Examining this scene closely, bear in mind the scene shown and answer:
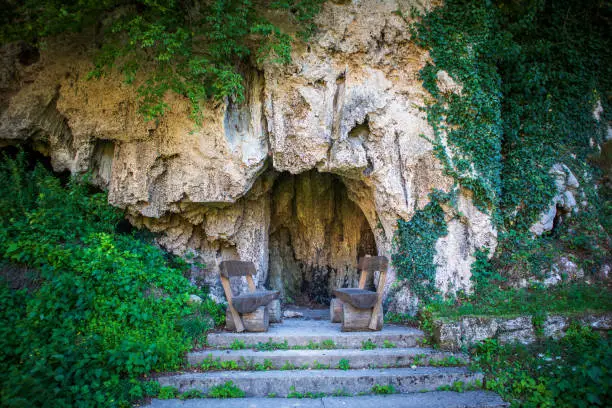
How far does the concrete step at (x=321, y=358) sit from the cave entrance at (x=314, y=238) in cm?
419

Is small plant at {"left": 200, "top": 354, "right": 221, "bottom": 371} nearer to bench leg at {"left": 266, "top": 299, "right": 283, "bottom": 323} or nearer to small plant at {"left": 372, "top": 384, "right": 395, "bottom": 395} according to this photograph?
bench leg at {"left": 266, "top": 299, "right": 283, "bottom": 323}

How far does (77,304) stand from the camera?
4574 millimetres

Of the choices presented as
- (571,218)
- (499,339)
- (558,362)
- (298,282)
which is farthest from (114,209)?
(571,218)

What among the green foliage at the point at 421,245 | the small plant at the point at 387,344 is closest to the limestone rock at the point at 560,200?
the green foliage at the point at 421,245

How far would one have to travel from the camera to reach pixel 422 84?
654 cm

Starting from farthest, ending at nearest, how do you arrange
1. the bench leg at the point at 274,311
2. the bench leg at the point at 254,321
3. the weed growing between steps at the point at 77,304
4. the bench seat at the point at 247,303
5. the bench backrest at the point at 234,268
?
1. the bench leg at the point at 274,311
2. the bench backrest at the point at 234,268
3. the bench leg at the point at 254,321
4. the bench seat at the point at 247,303
5. the weed growing between steps at the point at 77,304

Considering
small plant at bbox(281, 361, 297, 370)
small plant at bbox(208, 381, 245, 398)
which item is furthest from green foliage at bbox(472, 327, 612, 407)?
small plant at bbox(208, 381, 245, 398)

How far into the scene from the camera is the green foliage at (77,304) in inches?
145

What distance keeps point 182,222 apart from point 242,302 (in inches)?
116

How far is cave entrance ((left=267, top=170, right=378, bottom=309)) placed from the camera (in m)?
8.92

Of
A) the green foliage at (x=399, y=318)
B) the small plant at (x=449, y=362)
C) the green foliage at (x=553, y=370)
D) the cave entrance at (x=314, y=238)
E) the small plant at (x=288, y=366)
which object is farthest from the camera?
the cave entrance at (x=314, y=238)

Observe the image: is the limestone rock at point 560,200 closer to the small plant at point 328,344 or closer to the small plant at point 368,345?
the small plant at point 368,345

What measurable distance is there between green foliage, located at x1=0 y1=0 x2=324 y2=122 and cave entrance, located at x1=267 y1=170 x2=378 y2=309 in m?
3.16

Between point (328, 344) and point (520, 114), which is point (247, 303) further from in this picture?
point (520, 114)
